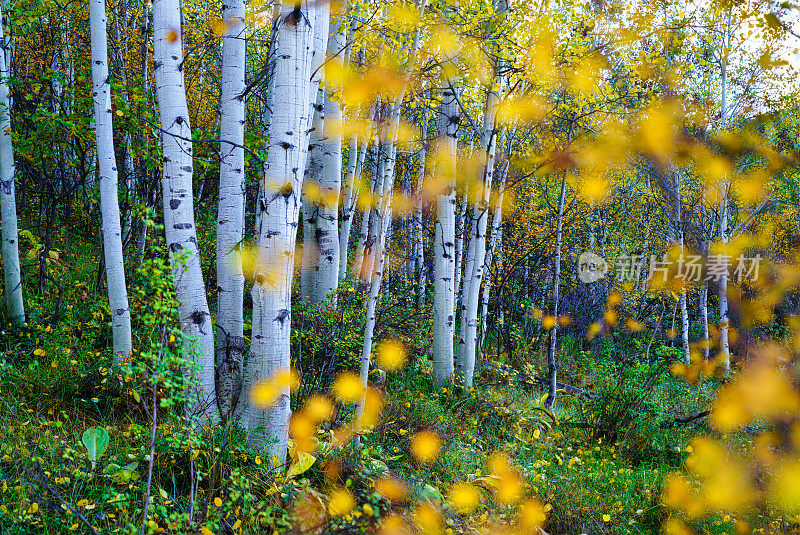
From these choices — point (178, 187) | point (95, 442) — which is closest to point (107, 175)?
point (178, 187)

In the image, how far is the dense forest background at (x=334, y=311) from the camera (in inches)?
119

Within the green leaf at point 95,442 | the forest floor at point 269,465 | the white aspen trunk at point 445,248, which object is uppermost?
the white aspen trunk at point 445,248

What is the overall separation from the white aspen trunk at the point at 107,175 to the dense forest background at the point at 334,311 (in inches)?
0.8

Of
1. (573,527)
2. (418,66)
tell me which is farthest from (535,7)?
(573,527)

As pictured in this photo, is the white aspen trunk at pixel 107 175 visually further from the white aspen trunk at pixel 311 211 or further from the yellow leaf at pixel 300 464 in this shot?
the white aspen trunk at pixel 311 211

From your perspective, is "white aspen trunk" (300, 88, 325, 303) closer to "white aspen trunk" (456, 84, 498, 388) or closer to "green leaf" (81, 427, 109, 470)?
"white aspen trunk" (456, 84, 498, 388)

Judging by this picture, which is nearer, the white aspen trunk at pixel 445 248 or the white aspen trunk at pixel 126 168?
the white aspen trunk at pixel 445 248

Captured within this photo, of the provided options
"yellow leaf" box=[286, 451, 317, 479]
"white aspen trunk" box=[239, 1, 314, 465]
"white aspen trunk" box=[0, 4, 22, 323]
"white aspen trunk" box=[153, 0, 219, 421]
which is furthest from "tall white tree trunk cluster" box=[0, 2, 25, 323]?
"yellow leaf" box=[286, 451, 317, 479]

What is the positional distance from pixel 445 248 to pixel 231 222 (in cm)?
281

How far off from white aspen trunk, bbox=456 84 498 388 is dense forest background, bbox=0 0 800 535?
0.10 ft

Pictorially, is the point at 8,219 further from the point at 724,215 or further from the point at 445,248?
the point at 724,215

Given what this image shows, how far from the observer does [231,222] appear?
157 inches

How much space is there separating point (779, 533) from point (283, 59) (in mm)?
4724

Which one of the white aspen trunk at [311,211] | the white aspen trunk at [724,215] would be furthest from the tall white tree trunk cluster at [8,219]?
the white aspen trunk at [724,215]
